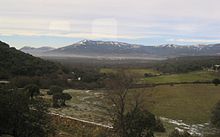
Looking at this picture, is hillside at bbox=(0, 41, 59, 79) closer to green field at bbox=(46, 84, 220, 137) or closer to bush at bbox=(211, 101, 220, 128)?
green field at bbox=(46, 84, 220, 137)

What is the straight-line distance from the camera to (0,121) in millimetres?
21156

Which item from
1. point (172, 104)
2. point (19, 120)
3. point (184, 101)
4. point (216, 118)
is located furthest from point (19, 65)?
point (19, 120)

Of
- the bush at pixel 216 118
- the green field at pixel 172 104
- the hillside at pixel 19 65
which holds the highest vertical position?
the hillside at pixel 19 65

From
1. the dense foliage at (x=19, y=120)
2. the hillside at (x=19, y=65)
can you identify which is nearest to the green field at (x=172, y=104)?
the dense foliage at (x=19, y=120)

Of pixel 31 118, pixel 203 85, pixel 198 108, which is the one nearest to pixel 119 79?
pixel 198 108

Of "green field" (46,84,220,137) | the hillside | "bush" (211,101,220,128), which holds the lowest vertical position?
"green field" (46,84,220,137)

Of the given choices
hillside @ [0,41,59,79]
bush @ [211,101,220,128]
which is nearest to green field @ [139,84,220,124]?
bush @ [211,101,220,128]

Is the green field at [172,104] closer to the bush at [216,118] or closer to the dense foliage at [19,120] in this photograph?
the bush at [216,118]

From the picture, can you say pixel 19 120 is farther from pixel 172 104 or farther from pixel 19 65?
pixel 19 65

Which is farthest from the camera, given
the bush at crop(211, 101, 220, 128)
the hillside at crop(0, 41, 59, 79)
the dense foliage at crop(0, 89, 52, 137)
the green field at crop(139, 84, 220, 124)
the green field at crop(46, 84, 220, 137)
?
the hillside at crop(0, 41, 59, 79)

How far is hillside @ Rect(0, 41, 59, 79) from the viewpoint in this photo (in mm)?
72256

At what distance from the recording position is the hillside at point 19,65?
72.3m

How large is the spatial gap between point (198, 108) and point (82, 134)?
19.6 meters

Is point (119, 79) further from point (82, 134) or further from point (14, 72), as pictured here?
point (14, 72)
